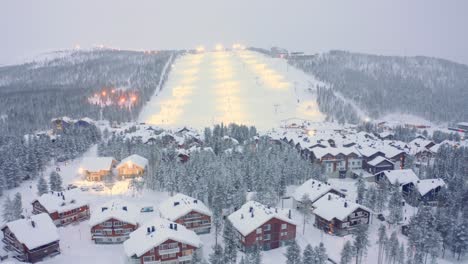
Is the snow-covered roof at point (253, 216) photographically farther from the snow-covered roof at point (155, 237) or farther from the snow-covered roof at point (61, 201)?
the snow-covered roof at point (61, 201)

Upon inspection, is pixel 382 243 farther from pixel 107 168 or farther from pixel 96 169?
pixel 96 169

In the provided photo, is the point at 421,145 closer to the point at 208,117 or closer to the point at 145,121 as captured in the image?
the point at 208,117

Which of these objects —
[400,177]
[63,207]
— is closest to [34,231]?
[63,207]

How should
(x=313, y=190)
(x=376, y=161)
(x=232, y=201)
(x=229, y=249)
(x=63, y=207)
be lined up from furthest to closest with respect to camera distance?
(x=376, y=161) < (x=313, y=190) < (x=232, y=201) < (x=63, y=207) < (x=229, y=249)

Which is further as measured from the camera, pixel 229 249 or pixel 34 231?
pixel 34 231

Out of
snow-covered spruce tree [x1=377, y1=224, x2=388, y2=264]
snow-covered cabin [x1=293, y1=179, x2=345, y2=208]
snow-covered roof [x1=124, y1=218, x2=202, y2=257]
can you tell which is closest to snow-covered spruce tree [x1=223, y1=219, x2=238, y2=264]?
snow-covered roof [x1=124, y1=218, x2=202, y2=257]

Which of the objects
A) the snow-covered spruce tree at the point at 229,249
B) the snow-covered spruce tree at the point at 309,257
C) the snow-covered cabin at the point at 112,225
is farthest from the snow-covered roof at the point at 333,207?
the snow-covered cabin at the point at 112,225

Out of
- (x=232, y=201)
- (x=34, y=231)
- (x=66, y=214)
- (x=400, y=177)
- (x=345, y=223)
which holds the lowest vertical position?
(x=345, y=223)
